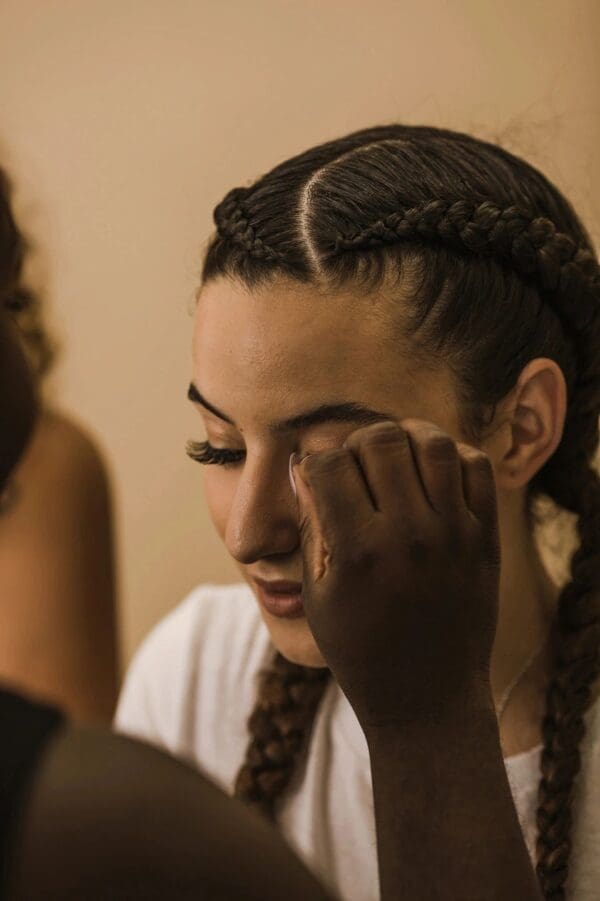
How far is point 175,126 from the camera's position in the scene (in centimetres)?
133

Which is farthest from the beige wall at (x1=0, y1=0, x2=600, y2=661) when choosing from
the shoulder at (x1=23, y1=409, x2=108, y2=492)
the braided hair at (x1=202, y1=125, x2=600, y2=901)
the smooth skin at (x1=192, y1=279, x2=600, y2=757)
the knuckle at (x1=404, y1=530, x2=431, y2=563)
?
the knuckle at (x1=404, y1=530, x2=431, y2=563)

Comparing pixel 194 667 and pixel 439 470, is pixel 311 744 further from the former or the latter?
pixel 439 470

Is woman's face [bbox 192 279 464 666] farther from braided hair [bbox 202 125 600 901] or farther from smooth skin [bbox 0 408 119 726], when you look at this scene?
smooth skin [bbox 0 408 119 726]

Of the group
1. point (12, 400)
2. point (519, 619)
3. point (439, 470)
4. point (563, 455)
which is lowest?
point (519, 619)

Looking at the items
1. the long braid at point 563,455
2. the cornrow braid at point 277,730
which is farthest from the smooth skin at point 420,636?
the cornrow braid at point 277,730

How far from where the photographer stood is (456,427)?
2.72ft

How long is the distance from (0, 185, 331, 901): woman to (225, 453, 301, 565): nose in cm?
44

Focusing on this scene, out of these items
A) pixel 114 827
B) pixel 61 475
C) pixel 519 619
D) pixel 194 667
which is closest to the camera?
pixel 114 827

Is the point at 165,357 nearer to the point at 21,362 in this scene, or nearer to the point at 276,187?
the point at 276,187

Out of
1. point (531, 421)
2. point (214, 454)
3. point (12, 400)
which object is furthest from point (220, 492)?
point (12, 400)

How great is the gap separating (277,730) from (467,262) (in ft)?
1.49

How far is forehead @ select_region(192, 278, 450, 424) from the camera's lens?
2.63ft

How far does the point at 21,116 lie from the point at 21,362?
113 centimetres

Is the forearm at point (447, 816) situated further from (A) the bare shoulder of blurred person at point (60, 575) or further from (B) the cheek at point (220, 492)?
(A) the bare shoulder of blurred person at point (60, 575)
